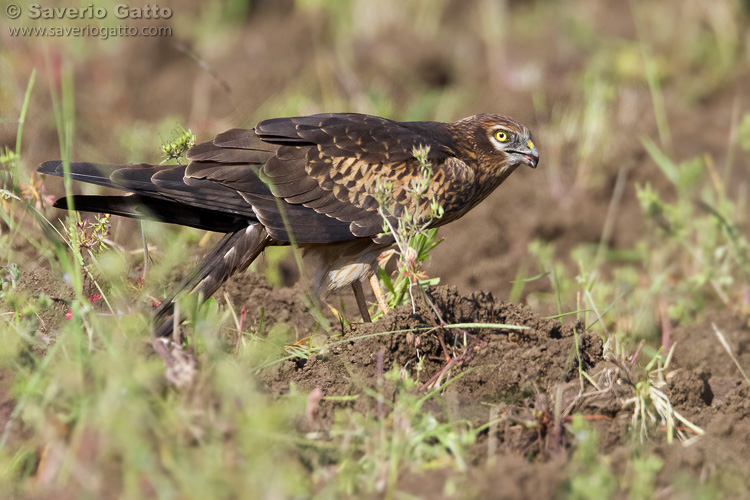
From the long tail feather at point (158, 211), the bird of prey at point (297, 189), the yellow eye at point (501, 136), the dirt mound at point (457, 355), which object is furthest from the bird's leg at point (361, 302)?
the yellow eye at point (501, 136)

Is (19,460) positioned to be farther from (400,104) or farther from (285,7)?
(285,7)

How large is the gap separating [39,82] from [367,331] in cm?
598

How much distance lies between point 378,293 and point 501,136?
1.42 m

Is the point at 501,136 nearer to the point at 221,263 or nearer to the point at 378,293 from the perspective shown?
the point at 378,293

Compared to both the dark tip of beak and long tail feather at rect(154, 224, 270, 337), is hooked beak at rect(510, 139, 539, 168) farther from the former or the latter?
long tail feather at rect(154, 224, 270, 337)

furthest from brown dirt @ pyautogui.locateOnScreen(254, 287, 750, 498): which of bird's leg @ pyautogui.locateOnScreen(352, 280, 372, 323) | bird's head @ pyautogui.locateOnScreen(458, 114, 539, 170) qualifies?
bird's head @ pyautogui.locateOnScreen(458, 114, 539, 170)

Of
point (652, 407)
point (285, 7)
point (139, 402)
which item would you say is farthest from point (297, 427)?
point (285, 7)

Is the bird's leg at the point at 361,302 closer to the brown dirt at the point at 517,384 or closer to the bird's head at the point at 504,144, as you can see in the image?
the brown dirt at the point at 517,384

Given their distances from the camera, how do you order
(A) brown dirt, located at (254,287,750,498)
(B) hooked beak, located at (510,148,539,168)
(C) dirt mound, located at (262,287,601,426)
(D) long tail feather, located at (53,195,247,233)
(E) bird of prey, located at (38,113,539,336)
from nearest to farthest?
(A) brown dirt, located at (254,287,750,498)
(C) dirt mound, located at (262,287,601,426)
(D) long tail feather, located at (53,195,247,233)
(E) bird of prey, located at (38,113,539,336)
(B) hooked beak, located at (510,148,539,168)

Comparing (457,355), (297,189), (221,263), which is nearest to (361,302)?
(297,189)

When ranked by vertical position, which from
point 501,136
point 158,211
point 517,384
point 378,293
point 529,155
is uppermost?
point 501,136

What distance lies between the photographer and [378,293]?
4.70 m

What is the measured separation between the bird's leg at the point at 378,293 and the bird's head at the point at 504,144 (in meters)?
1.05

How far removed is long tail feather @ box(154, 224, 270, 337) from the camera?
4.30m
